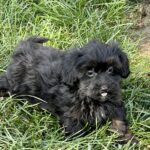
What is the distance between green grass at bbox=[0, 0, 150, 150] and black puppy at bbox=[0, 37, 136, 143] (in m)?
0.14

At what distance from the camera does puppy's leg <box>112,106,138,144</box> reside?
5055 millimetres

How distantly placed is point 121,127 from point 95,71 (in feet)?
2.16

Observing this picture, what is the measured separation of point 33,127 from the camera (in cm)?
520

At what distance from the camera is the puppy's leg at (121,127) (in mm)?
5055

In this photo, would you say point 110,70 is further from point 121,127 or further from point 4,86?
point 4,86

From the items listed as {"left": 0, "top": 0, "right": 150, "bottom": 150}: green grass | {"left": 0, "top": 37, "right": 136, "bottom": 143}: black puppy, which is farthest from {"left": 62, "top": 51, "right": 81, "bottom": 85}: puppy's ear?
{"left": 0, "top": 0, "right": 150, "bottom": 150}: green grass

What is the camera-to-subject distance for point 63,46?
21.6ft

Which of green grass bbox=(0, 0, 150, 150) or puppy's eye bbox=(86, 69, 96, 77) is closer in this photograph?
puppy's eye bbox=(86, 69, 96, 77)

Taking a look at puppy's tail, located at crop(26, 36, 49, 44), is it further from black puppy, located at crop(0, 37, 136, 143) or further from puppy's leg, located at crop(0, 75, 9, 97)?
puppy's leg, located at crop(0, 75, 9, 97)

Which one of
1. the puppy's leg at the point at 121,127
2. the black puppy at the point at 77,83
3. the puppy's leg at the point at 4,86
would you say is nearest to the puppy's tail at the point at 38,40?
the black puppy at the point at 77,83

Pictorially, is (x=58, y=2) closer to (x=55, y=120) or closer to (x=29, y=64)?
(x=29, y=64)

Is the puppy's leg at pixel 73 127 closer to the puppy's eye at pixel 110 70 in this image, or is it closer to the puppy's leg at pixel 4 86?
the puppy's eye at pixel 110 70

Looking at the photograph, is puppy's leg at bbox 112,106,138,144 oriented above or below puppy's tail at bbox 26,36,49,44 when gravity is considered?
below

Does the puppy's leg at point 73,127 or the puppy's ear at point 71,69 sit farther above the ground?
the puppy's ear at point 71,69
